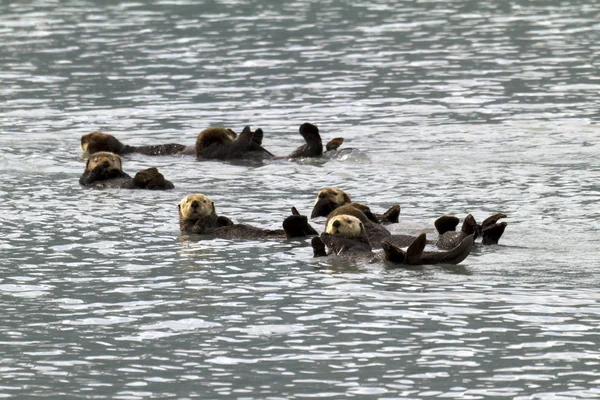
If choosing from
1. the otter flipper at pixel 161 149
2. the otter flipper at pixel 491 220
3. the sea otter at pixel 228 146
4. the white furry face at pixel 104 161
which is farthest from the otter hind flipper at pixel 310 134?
the otter flipper at pixel 491 220

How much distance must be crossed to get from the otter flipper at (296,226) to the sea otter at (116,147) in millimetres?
4604

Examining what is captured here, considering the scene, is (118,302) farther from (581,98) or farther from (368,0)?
(368,0)

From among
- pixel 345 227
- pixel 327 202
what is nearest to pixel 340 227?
pixel 345 227

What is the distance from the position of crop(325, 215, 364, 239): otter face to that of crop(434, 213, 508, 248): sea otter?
63 cm

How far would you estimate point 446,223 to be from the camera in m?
9.88

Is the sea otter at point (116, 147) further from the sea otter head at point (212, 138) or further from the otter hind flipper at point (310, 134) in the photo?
the otter hind flipper at point (310, 134)

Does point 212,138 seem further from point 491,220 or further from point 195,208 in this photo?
point 491,220

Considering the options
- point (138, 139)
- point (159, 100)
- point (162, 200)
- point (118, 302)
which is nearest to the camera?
point (118, 302)

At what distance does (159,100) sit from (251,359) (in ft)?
39.5

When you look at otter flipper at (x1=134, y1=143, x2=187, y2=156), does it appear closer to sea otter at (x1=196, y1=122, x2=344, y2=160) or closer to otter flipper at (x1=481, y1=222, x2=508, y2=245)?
sea otter at (x1=196, y1=122, x2=344, y2=160)

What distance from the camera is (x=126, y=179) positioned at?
1285 centimetres

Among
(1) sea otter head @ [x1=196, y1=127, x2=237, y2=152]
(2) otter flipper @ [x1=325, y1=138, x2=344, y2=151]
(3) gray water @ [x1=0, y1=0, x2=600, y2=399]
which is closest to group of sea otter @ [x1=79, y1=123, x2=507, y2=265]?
(3) gray water @ [x1=0, y1=0, x2=600, y2=399]

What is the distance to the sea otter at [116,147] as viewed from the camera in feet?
47.8

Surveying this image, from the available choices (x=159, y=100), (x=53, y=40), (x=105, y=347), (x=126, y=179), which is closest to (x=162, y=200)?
(x=126, y=179)
